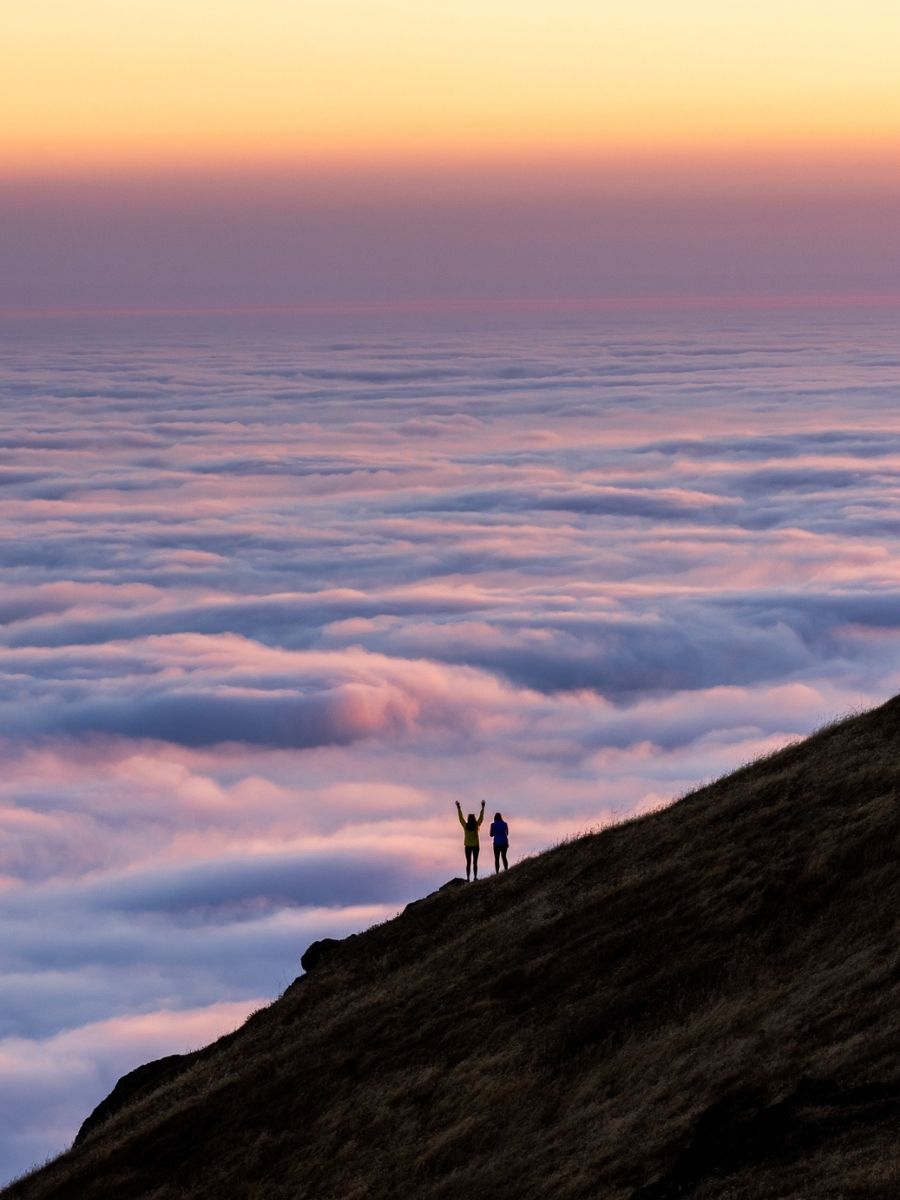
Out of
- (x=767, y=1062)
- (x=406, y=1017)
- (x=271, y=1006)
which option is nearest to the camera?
(x=767, y=1062)

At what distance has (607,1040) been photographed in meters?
19.7

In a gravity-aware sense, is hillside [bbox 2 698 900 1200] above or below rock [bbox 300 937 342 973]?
below

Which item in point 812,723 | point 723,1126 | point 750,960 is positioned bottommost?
point 723,1126

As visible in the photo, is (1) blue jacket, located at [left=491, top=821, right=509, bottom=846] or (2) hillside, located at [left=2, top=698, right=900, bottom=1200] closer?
(2) hillside, located at [left=2, top=698, right=900, bottom=1200]

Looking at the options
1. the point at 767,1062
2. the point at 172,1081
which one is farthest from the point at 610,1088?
the point at 172,1081

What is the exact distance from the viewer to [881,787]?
23.9m

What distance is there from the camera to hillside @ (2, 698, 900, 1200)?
15727 millimetres

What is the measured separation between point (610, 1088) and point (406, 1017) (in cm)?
549

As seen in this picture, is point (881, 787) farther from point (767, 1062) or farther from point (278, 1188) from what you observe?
point (278, 1188)

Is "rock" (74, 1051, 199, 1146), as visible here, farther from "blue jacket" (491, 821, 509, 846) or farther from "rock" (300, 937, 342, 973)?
"blue jacket" (491, 821, 509, 846)

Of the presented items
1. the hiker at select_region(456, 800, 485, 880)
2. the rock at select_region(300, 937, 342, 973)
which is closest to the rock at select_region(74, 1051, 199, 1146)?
the rock at select_region(300, 937, 342, 973)

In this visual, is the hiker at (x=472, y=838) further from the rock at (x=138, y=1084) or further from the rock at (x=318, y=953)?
the rock at (x=138, y=1084)

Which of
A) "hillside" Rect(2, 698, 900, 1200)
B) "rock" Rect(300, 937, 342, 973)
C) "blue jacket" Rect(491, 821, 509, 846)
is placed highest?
"blue jacket" Rect(491, 821, 509, 846)

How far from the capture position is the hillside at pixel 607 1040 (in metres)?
15.7
